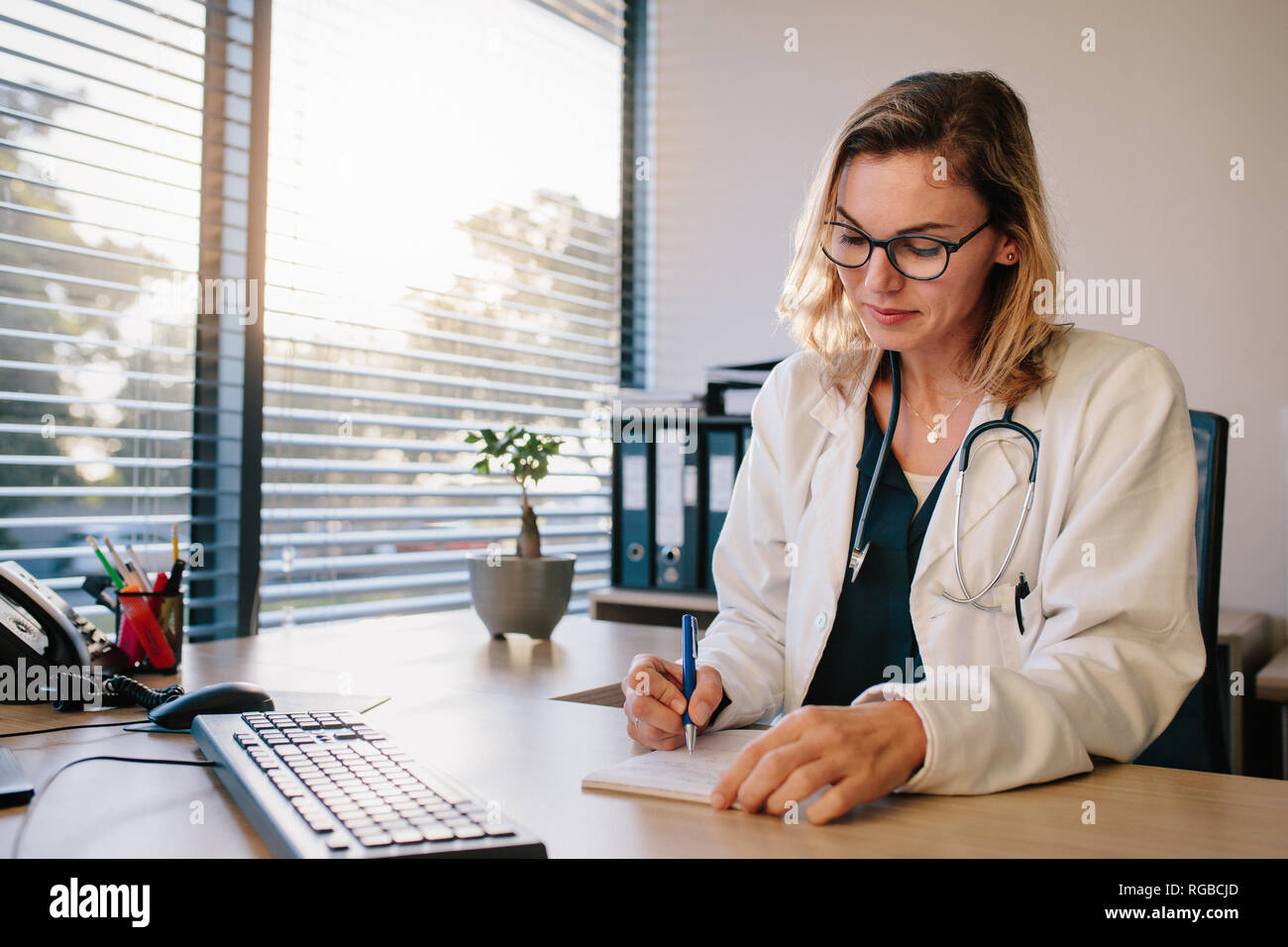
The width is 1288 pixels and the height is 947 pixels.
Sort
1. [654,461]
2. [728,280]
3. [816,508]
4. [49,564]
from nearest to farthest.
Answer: [816,508] < [49,564] < [654,461] < [728,280]

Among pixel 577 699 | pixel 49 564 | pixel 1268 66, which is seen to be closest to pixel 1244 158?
pixel 1268 66

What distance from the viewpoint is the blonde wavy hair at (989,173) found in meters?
1.30

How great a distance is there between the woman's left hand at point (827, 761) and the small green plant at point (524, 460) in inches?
40.5

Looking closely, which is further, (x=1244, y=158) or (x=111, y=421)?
(x=1244, y=158)

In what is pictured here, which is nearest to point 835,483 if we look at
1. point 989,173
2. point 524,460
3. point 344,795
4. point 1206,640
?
point 989,173

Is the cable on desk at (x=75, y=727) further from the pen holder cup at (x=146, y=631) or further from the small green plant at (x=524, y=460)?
the small green plant at (x=524, y=460)

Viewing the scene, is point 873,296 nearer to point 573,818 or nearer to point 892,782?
point 892,782

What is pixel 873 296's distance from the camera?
1.29 metres

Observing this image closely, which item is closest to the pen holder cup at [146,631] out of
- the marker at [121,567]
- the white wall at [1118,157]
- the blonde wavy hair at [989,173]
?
the marker at [121,567]

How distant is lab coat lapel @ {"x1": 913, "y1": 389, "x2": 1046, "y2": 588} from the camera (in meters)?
1.26

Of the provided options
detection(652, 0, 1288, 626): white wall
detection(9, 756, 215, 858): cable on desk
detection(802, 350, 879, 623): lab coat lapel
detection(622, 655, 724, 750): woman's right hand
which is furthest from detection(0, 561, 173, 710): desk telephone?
detection(652, 0, 1288, 626): white wall

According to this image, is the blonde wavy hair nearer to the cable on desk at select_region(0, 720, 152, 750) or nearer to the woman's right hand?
the woman's right hand

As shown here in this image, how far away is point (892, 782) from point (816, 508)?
603 millimetres

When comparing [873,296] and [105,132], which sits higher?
[105,132]
